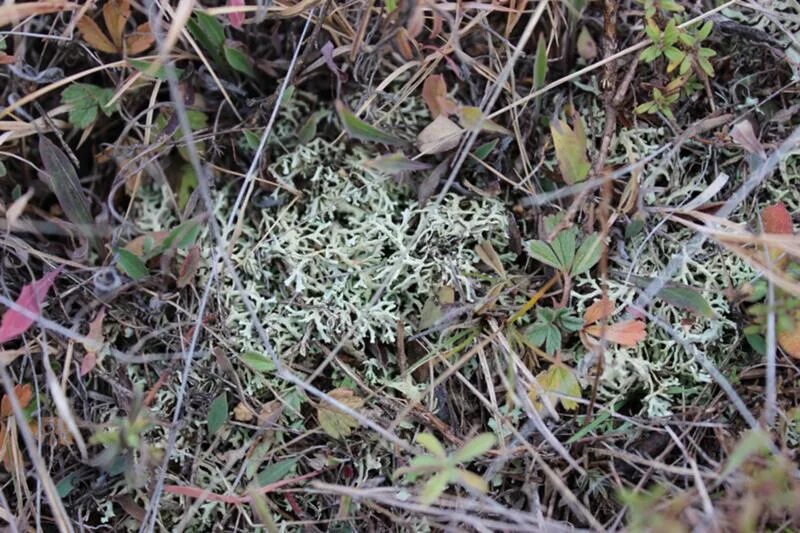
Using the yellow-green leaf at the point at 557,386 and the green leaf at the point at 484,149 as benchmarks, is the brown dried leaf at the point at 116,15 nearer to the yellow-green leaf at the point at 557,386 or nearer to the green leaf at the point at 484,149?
the green leaf at the point at 484,149

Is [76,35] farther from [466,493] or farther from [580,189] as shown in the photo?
[466,493]

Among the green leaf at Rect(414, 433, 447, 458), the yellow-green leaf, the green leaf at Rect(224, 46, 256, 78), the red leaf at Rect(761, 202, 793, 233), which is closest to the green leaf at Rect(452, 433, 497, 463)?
the green leaf at Rect(414, 433, 447, 458)

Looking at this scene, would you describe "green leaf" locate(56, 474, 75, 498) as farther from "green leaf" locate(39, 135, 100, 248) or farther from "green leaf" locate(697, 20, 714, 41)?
"green leaf" locate(697, 20, 714, 41)

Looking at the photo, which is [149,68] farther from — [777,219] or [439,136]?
[777,219]

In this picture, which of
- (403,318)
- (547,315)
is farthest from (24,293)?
(547,315)

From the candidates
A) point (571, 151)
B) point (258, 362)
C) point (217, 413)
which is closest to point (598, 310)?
point (571, 151)
